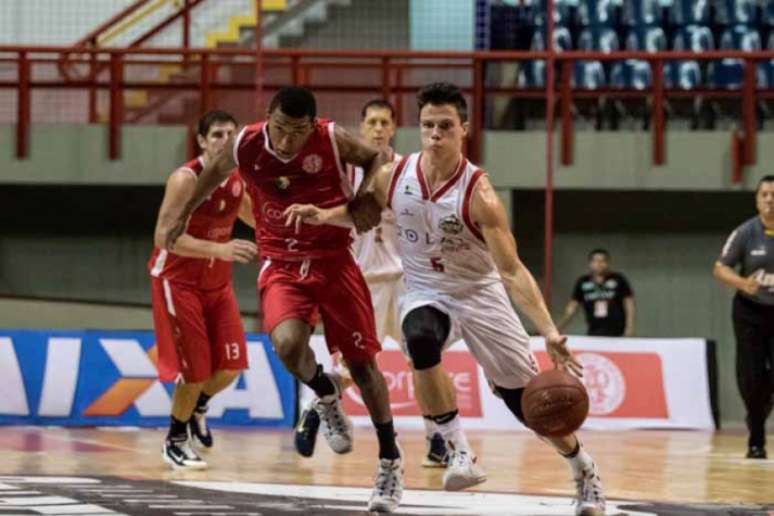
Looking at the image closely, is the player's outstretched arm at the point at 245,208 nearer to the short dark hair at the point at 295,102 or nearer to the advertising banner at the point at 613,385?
the short dark hair at the point at 295,102

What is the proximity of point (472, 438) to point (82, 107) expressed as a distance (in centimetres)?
667

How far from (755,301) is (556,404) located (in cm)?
451

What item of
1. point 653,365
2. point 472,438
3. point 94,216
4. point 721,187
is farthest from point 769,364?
point 94,216

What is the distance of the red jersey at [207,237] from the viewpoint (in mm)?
10289

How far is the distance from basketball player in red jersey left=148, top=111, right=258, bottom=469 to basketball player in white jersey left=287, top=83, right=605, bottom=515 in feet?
7.71

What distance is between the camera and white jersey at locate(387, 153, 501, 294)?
768cm

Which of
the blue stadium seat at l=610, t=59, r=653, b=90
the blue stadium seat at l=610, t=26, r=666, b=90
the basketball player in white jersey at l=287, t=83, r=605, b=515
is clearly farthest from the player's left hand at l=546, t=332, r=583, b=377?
the blue stadium seat at l=610, t=59, r=653, b=90

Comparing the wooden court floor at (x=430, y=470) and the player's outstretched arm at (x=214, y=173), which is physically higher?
the player's outstretched arm at (x=214, y=173)

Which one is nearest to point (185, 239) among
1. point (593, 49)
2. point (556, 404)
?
point (556, 404)

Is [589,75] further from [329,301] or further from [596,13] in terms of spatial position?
[329,301]

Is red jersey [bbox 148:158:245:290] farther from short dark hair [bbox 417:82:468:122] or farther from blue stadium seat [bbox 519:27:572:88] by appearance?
blue stadium seat [bbox 519:27:572:88]

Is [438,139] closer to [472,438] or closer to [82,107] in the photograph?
[472,438]

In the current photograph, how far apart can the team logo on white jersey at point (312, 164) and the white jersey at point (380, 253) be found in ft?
9.90

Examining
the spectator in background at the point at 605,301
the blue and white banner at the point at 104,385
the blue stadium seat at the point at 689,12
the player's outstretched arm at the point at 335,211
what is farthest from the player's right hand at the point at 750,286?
the blue stadium seat at the point at 689,12
